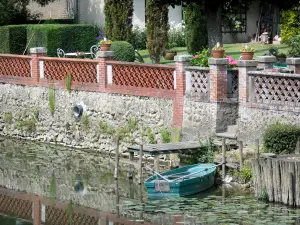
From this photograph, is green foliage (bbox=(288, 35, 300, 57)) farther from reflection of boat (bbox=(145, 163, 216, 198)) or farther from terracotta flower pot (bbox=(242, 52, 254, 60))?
reflection of boat (bbox=(145, 163, 216, 198))

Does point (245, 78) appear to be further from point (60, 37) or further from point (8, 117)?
point (60, 37)

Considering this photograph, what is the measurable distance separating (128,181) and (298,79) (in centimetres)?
546

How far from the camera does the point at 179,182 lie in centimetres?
2631

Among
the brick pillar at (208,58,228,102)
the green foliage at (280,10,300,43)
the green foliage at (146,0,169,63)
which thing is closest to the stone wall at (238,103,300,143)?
the brick pillar at (208,58,228,102)

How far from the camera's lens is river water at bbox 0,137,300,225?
2434cm

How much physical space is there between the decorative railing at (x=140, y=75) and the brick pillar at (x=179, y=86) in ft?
→ 0.90

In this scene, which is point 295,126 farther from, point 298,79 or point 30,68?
point 30,68

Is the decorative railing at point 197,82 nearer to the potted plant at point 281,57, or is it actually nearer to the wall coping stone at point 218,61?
the wall coping stone at point 218,61

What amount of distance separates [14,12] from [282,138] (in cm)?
2527

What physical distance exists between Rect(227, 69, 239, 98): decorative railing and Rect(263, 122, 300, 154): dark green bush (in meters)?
2.41

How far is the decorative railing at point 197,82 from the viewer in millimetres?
29594

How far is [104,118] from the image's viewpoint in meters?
33.0

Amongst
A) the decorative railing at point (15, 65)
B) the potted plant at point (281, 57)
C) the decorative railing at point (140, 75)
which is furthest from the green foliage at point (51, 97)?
the potted plant at point (281, 57)

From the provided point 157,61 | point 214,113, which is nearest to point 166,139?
point 214,113
